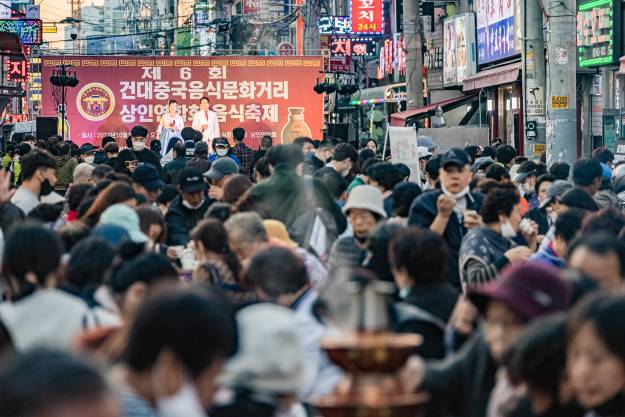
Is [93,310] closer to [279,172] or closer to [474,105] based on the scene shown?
[279,172]

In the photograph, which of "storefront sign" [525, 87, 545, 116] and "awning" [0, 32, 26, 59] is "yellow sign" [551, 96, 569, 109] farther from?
"awning" [0, 32, 26, 59]

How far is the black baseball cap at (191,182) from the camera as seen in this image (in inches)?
457

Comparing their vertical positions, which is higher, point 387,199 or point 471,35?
point 471,35

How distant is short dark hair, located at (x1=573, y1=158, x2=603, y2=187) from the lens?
11.5 meters

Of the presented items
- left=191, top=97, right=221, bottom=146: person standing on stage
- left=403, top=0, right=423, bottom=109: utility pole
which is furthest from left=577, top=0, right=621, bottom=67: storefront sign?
left=191, top=97, right=221, bottom=146: person standing on stage

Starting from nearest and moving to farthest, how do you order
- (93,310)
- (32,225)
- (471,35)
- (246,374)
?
(246,374), (93,310), (32,225), (471,35)

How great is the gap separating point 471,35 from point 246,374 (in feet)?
110

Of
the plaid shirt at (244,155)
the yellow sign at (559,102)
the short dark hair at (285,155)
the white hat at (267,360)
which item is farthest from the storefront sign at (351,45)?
the white hat at (267,360)

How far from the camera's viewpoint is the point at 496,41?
3394 cm

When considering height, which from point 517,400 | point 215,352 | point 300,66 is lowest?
point 517,400

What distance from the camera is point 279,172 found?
11.2m

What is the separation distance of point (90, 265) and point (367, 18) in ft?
136

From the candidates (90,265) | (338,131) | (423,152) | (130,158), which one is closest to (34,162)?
(90,265)

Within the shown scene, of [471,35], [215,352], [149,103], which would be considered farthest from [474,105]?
[215,352]
